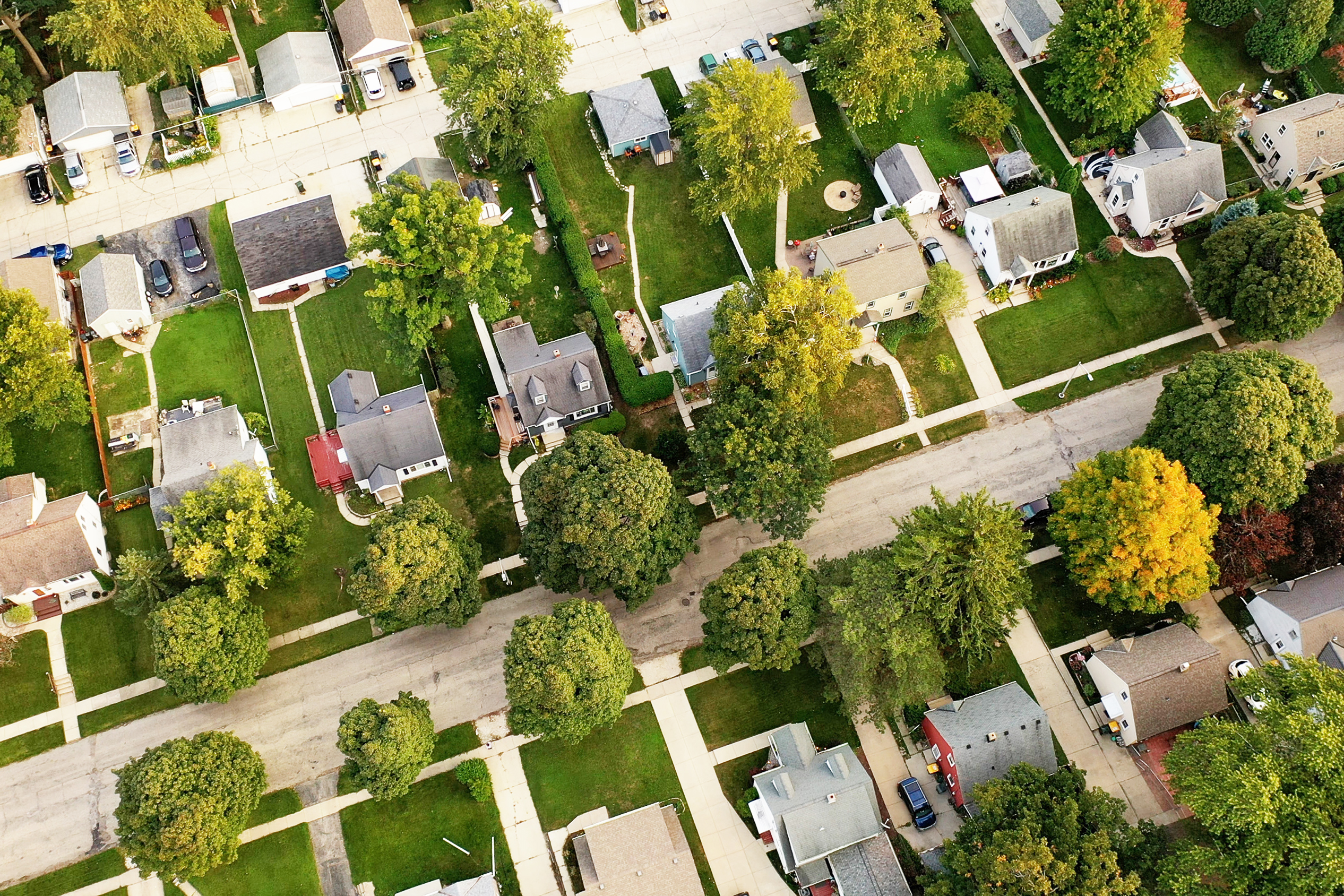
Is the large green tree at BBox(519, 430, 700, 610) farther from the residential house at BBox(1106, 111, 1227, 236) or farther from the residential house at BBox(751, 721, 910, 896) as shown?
the residential house at BBox(1106, 111, 1227, 236)

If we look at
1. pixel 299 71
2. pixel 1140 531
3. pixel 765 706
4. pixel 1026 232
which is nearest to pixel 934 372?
pixel 1026 232

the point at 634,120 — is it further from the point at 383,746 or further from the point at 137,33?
the point at 383,746

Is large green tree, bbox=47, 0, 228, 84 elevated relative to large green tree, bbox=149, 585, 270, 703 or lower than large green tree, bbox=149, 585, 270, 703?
elevated

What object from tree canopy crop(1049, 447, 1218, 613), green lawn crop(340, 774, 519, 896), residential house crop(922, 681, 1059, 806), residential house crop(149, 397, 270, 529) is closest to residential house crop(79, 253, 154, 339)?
residential house crop(149, 397, 270, 529)

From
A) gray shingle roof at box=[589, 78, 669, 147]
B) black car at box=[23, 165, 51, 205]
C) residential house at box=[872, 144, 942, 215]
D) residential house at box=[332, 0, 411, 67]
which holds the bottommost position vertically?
residential house at box=[872, 144, 942, 215]

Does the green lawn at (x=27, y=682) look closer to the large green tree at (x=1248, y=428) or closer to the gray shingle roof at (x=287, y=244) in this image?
the gray shingle roof at (x=287, y=244)
